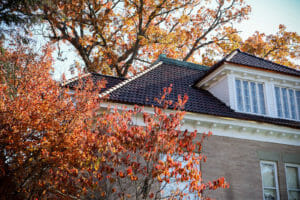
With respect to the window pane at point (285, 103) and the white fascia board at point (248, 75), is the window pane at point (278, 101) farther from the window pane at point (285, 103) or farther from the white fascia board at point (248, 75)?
the white fascia board at point (248, 75)

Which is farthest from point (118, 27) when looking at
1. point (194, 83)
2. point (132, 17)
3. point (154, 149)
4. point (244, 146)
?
point (154, 149)

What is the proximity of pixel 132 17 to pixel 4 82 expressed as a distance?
46.7ft

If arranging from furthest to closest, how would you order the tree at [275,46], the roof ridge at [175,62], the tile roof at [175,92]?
the tree at [275,46] < the roof ridge at [175,62] < the tile roof at [175,92]

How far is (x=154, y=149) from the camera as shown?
23.8 ft

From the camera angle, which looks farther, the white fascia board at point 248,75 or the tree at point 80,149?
the white fascia board at point 248,75

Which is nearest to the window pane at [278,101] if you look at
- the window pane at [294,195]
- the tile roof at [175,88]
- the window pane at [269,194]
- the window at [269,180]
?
the tile roof at [175,88]

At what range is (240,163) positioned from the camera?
1236cm

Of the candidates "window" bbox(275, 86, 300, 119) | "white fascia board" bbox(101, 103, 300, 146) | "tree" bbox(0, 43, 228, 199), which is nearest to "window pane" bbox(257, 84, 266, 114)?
"window" bbox(275, 86, 300, 119)

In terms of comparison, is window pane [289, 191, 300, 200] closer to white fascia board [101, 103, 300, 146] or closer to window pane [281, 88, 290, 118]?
white fascia board [101, 103, 300, 146]

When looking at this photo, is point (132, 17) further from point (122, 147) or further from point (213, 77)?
point (122, 147)

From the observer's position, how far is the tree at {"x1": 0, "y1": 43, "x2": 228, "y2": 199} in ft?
24.3

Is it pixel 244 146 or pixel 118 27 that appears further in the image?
pixel 118 27

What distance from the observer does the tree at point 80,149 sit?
291 inches

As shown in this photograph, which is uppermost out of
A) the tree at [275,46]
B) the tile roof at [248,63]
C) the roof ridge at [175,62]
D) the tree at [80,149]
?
the tree at [275,46]
